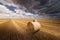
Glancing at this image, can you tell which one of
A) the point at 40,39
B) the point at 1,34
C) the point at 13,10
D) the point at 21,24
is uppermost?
the point at 13,10

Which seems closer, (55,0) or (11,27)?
(11,27)

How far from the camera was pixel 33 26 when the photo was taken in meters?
2.17

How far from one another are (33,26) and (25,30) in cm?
15

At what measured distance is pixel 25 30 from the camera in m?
2.18

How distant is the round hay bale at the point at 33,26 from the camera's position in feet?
7.09

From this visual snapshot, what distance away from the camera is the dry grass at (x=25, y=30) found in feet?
6.97

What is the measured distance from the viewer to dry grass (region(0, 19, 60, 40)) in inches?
83.7

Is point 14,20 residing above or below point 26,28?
above

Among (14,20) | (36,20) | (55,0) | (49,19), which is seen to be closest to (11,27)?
(14,20)

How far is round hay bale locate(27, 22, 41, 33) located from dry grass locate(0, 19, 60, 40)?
0.16 feet

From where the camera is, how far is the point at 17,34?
2145 millimetres

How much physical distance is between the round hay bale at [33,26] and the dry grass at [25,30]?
0.05 meters

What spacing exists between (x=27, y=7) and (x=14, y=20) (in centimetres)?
32

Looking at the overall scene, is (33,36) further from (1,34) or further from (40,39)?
(1,34)
